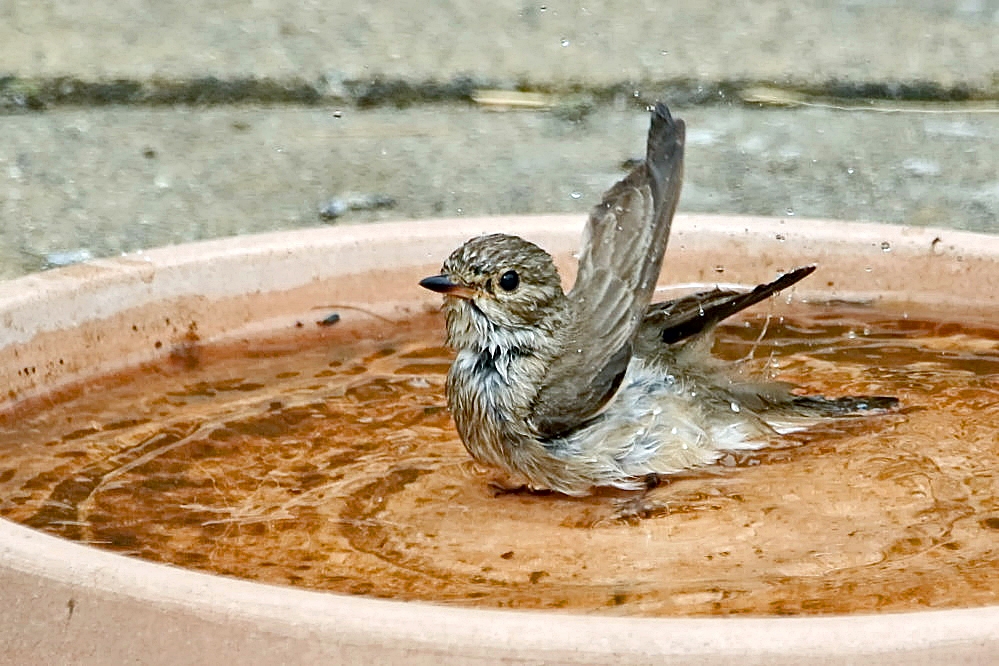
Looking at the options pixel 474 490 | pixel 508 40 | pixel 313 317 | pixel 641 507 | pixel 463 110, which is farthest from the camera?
pixel 508 40

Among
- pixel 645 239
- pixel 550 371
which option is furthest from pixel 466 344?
pixel 645 239

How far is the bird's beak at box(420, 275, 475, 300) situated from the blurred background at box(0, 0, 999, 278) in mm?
2702

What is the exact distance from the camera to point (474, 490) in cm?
394

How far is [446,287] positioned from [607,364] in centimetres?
44

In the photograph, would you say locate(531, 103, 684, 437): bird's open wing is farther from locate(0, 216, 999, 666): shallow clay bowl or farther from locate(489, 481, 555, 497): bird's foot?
locate(0, 216, 999, 666): shallow clay bowl

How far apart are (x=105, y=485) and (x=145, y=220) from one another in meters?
3.09

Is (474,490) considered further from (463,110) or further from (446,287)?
(463,110)

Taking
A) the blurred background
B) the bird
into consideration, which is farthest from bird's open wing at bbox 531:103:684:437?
the blurred background

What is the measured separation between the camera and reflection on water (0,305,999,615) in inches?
131

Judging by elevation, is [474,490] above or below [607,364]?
below

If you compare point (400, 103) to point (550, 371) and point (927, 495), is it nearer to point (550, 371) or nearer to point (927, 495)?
point (550, 371)

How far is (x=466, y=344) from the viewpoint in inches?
163

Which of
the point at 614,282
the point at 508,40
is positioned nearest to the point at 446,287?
the point at 614,282

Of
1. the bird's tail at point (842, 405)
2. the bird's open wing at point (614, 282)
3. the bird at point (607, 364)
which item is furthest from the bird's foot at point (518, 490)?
the bird's tail at point (842, 405)
